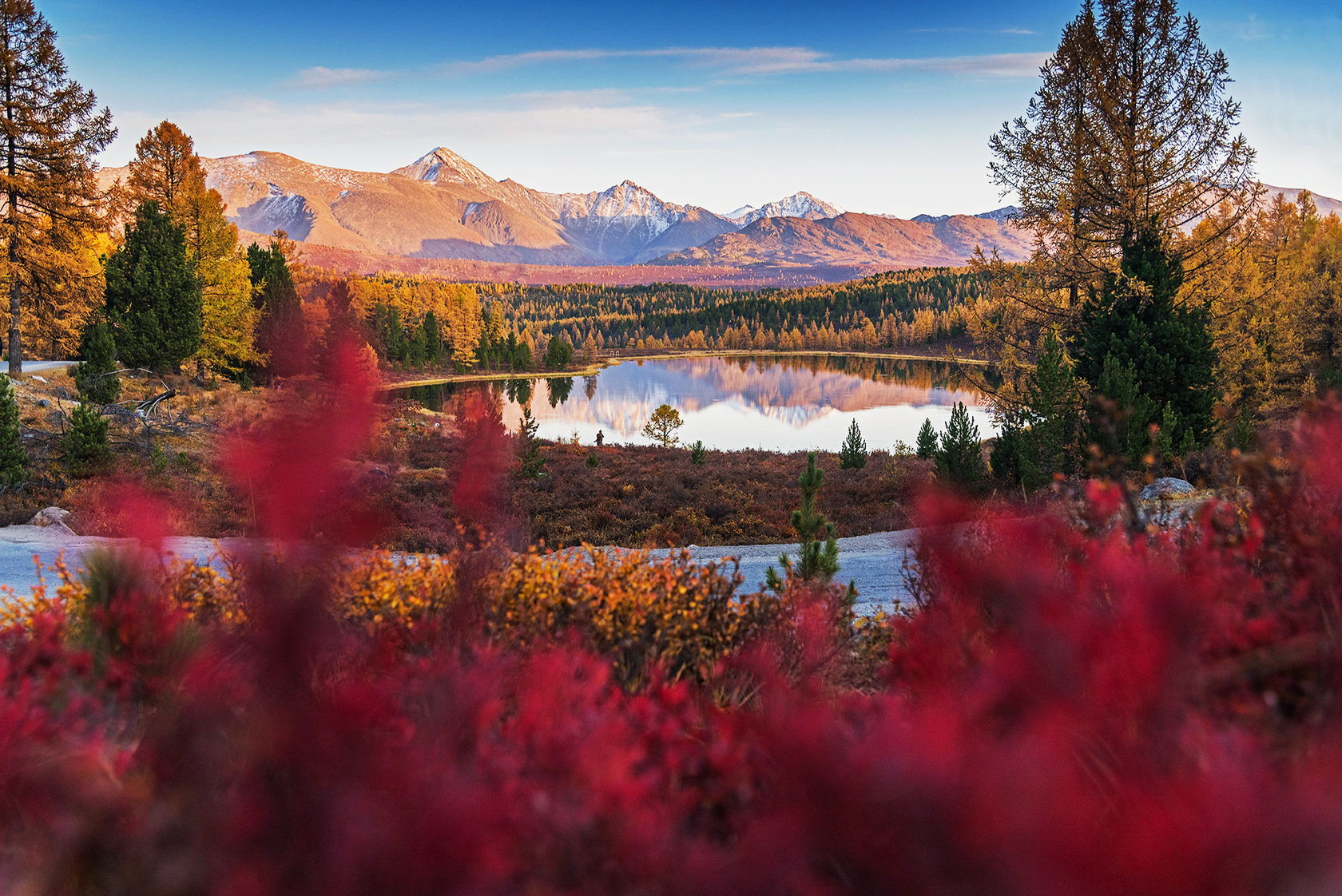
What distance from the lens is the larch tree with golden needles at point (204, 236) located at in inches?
1189

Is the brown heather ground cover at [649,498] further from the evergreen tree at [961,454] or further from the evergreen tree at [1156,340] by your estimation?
the evergreen tree at [1156,340]

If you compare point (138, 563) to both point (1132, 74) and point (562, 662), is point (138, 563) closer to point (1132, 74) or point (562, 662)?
point (562, 662)

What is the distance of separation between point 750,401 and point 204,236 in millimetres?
38893

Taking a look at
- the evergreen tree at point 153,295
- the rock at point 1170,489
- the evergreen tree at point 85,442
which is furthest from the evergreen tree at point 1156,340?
the evergreen tree at point 153,295

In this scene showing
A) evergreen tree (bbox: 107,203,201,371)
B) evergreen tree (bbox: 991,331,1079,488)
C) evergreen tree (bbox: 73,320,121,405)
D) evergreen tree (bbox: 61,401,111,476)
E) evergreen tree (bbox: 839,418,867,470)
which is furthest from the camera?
evergreen tree (bbox: 107,203,201,371)

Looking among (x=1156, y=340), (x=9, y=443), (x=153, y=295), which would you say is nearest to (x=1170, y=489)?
(x=1156, y=340)

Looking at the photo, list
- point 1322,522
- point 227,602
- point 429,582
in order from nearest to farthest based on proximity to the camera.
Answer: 1. point 1322,522
2. point 227,602
3. point 429,582

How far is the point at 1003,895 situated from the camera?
109 cm

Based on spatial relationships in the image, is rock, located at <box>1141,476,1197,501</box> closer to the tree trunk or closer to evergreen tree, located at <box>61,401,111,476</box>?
evergreen tree, located at <box>61,401,111,476</box>

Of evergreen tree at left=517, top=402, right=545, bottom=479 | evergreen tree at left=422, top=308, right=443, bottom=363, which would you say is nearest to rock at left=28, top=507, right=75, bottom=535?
evergreen tree at left=517, top=402, right=545, bottom=479

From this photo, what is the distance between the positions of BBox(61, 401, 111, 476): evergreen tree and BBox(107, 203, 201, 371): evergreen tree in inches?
519

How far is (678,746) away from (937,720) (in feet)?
4.92

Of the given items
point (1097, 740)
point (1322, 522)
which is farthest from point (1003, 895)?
point (1322, 522)

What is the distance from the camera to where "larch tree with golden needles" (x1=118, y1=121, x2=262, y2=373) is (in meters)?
30.2
